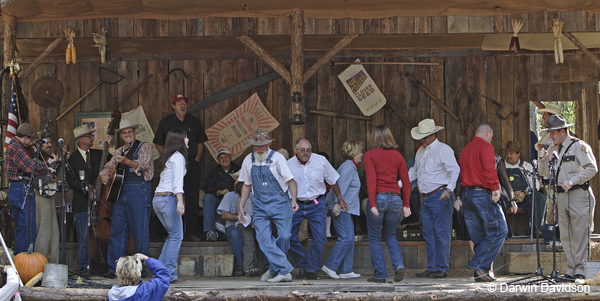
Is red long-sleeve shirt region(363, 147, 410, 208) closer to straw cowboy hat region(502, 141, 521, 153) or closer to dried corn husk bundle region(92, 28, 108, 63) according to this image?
straw cowboy hat region(502, 141, 521, 153)

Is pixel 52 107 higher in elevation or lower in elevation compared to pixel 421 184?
higher

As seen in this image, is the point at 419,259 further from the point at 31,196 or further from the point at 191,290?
the point at 31,196

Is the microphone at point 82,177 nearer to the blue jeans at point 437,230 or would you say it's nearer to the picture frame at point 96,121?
the picture frame at point 96,121

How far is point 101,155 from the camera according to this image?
8.25 meters

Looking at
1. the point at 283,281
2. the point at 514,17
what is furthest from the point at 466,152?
the point at 283,281

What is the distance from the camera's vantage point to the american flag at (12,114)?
7703 millimetres

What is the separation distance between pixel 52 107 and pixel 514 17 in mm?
7345

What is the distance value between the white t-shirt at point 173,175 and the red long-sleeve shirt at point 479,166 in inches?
132

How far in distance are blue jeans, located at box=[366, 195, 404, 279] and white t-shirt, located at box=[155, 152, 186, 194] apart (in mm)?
2236

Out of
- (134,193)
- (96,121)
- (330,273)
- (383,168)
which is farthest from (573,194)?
(96,121)

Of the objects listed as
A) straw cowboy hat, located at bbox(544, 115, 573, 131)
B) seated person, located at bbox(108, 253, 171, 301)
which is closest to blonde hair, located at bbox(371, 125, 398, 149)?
straw cowboy hat, located at bbox(544, 115, 573, 131)

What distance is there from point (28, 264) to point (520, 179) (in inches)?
272

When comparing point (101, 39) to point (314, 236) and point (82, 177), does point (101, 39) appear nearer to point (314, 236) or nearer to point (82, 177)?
point (82, 177)

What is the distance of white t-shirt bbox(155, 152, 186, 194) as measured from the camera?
6.90 m
